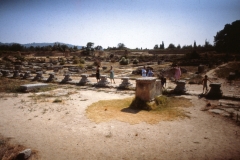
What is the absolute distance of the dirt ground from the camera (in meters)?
4.12

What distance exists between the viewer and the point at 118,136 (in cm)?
496

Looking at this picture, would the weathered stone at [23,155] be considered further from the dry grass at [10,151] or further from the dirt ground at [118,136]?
the dirt ground at [118,136]

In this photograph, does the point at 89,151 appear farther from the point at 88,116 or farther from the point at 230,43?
the point at 230,43

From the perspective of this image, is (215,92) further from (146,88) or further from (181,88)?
(146,88)

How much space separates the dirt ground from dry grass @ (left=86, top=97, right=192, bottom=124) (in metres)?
0.29

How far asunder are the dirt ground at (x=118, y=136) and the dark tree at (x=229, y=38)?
153 ft

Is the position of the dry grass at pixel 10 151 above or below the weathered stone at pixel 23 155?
below

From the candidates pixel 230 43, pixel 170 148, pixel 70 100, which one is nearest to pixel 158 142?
pixel 170 148

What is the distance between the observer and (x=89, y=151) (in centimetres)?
425

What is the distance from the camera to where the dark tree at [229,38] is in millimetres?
44125

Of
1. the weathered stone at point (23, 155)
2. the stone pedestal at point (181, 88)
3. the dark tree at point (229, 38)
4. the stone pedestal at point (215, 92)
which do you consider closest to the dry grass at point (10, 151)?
the weathered stone at point (23, 155)

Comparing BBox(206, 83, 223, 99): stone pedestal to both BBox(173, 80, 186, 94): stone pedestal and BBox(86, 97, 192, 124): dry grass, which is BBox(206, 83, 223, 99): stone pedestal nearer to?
BBox(173, 80, 186, 94): stone pedestal

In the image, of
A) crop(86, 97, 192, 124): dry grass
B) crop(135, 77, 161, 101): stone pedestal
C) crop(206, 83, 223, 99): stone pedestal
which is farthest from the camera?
crop(206, 83, 223, 99): stone pedestal

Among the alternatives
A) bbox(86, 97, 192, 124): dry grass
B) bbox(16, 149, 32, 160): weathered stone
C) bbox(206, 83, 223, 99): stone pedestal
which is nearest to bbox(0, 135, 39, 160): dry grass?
bbox(16, 149, 32, 160): weathered stone
